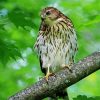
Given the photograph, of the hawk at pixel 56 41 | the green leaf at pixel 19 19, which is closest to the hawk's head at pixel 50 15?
the hawk at pixel 56 41

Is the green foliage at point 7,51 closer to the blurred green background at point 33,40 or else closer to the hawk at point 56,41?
the hawk at point 56,41

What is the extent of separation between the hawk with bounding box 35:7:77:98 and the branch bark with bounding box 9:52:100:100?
37.6 inches

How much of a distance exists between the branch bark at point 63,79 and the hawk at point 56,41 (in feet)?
3.13

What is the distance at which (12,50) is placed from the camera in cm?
537

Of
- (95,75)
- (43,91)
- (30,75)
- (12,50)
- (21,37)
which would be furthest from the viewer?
(95,75)

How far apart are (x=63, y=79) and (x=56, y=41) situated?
1.12 meters

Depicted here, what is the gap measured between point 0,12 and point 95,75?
4202 millimetres

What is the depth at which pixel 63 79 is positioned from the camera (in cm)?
A: 444

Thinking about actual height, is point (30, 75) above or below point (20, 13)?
above

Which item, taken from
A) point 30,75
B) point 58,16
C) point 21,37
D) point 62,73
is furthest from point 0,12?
point 30,75

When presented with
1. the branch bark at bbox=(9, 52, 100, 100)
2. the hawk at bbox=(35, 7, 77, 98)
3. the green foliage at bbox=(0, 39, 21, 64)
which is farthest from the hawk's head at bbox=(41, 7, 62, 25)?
the branch bark at bbox=(9, 52, 100, 100)

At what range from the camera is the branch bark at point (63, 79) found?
4.33 m

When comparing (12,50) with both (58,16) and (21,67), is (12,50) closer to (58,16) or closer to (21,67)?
(58,16)

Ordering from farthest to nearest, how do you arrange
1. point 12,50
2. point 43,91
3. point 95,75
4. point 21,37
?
1. point 95,75
2. point 21,37
3. point 12,50
4. point 43,91
